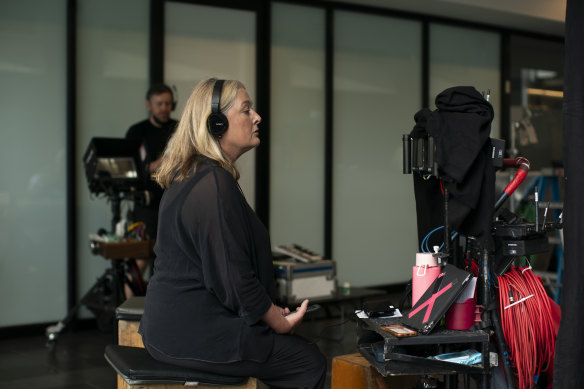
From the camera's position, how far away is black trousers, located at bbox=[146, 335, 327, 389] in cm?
218

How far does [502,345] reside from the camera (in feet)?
7.69

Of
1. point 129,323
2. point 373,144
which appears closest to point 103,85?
point 373,144

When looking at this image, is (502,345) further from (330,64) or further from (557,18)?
(557,18)

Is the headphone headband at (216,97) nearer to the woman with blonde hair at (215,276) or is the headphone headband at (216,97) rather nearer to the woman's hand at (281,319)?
the woman with blonde hair at (215,276)

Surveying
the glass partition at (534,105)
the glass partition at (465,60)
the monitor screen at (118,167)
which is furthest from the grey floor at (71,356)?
the glass partition at (534,105)

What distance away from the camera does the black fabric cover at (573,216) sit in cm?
212

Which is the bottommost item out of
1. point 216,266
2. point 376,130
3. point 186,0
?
point 216,266

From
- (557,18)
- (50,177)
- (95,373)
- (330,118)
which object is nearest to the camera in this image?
(95,373)

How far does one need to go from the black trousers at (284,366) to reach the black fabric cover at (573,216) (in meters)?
0.75

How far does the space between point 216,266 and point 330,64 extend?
14.9 feet

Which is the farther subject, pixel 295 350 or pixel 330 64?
pixel 330 64

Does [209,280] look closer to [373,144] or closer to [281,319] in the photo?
[281,319]

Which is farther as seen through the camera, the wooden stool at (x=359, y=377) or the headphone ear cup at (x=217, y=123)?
the wooden stool at (x=359, y=377)

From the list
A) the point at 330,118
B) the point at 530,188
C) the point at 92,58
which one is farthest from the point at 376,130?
the point at 92,58
